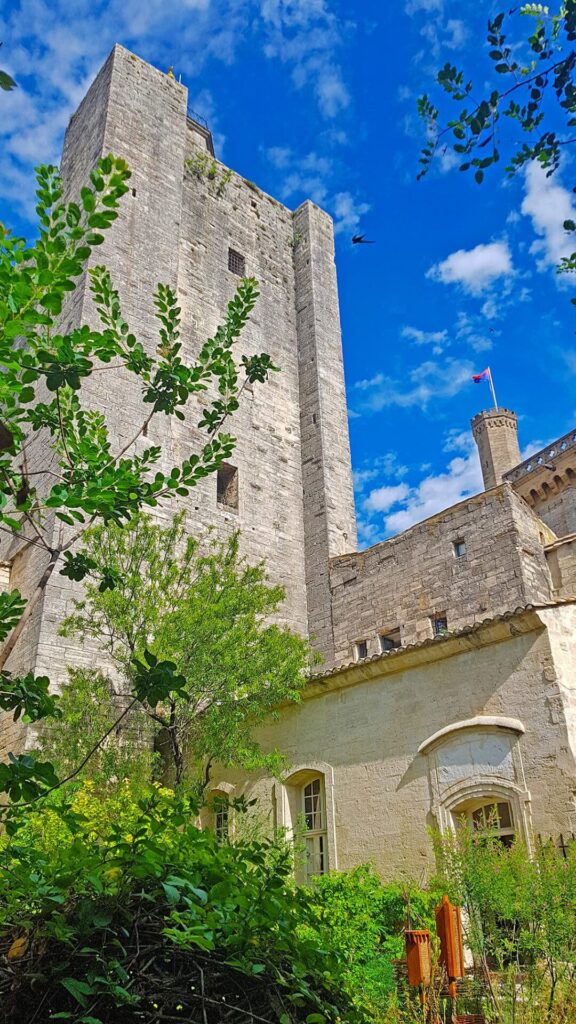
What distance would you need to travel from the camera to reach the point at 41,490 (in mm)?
15969

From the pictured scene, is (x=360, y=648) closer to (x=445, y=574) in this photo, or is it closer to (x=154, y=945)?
(x=445, y=574)

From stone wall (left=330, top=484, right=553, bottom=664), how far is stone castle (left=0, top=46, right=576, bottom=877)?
4 centimetres

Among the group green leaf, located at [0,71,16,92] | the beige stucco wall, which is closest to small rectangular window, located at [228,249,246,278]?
the beige stucco wall

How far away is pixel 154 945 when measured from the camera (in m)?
2.42

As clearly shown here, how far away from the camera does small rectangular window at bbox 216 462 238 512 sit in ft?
63.3

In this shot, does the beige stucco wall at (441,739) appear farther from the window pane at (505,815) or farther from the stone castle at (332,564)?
the window pane at (505,815)

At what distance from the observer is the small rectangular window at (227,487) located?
19.3 metres

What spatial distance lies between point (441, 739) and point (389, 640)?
24.4 ft

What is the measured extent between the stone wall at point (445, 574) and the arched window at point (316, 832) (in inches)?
171

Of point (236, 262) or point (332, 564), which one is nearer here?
point (332, 564)

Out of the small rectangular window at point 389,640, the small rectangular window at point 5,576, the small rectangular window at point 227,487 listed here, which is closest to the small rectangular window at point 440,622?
the small rectangular window at point 389,640

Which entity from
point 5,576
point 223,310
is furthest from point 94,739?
point 223,310

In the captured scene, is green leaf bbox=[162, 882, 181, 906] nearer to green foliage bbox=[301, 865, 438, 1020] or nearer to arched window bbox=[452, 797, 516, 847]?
green foliage bbox=[301, 865, 438, 1020]

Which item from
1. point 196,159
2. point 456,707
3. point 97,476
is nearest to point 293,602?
point 456,707
